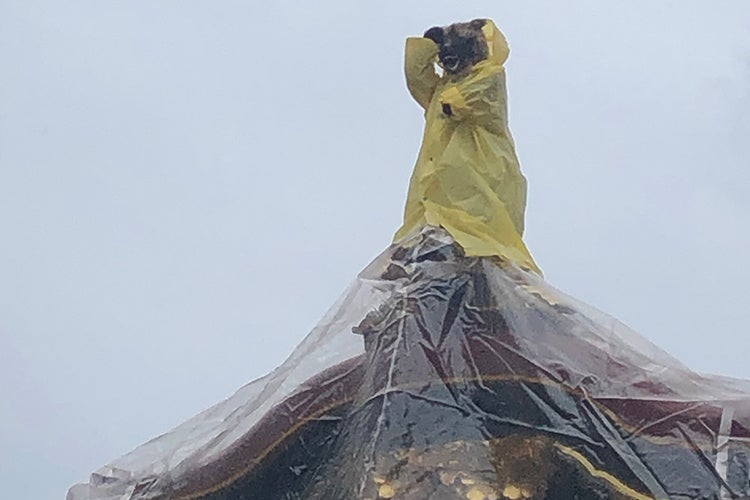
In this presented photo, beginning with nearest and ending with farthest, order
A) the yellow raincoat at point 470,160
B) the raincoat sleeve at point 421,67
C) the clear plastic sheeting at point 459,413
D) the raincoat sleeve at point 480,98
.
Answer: the clear plastic sheeting at point 459,413 < the yellow raincoat at point 470,160 < the raincoat sleeve at point 480,98 < the raincoat sleeve at point 421,67

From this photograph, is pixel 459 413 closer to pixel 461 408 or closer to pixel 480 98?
pixel 461 408

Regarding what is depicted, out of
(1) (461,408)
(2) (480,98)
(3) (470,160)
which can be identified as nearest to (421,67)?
(2) (480,98)

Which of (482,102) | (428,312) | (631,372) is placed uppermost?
(482,102)

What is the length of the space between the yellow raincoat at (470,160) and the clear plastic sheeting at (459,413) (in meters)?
0.30

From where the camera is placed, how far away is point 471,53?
6344mm

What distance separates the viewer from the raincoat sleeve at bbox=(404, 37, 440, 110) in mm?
6469

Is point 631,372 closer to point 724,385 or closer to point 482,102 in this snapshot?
point 724,385

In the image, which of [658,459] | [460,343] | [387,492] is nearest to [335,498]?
[387,492]

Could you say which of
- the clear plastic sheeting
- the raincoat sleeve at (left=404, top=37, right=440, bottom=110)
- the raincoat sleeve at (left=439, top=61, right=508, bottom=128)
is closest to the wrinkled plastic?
the clear plastic sheeting

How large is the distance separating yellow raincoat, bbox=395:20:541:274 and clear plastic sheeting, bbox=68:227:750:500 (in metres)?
0.30

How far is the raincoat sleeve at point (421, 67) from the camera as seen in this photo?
6469mm

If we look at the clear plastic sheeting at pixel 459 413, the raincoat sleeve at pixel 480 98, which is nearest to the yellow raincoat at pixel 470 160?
the raincoat sleeve at pixel 480 98

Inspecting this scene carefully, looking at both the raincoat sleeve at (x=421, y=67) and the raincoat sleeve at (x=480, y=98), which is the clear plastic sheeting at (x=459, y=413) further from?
the raincoat sleeve at (x=421, y=67)

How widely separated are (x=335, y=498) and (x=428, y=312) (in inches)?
29.7
